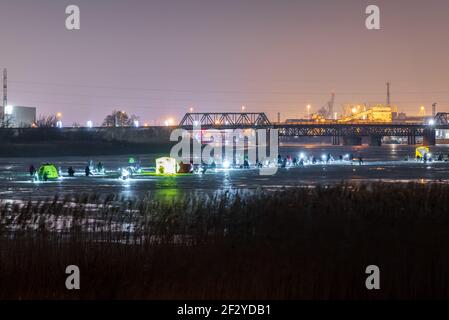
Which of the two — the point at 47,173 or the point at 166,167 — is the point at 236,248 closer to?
the point at 47,173

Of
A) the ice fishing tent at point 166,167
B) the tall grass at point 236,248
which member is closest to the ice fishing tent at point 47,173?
the ice fishing tent at point 166,167

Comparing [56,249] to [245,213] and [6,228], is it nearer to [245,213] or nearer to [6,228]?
[6,228]

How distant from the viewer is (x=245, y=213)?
120 feet

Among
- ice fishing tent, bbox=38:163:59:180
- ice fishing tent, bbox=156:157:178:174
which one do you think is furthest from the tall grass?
ice fishing tent, bbox=156:157:178:174

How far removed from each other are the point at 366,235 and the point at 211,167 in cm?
6913

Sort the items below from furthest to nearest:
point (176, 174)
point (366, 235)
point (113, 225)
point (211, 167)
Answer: point (211, 167) → point (176, 174) → point (113, 225) → point (366, 235)

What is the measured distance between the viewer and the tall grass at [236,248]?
75.4 feet

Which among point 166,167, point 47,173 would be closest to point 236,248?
point 47,173

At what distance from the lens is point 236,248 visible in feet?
95.3
